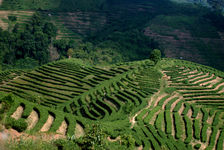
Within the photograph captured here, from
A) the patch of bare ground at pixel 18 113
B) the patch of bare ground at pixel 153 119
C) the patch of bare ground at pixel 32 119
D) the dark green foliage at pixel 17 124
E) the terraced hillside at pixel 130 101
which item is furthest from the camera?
the patch of bare ground at pixel 153 119

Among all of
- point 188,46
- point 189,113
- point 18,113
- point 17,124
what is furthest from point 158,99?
point 188,46

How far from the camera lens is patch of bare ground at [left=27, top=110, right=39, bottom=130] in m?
30.2

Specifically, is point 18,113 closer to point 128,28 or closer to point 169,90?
point 169,90

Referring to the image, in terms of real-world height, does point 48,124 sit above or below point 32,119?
below

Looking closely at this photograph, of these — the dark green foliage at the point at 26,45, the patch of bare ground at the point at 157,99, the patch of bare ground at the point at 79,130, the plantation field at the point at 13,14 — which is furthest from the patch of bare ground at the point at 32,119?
the plantation field at the point at 13,14

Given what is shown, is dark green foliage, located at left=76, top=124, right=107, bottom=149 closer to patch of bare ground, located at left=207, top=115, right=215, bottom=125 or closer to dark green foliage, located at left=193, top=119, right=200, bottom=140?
dark green foliage, located at left=193, top=119, right=200, bottom=140

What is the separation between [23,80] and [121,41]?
1891 inches

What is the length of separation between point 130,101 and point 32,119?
17445 millimetres

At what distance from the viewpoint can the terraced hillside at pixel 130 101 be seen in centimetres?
3272

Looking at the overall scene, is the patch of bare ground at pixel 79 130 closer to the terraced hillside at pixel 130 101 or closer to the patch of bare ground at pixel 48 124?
the terraced hillside at pixel 130 101

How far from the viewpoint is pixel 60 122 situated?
31656 mm

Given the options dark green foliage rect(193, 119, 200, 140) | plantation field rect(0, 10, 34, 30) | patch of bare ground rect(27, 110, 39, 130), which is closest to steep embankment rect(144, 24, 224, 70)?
plantation field rect(0, 10, 34, 30)

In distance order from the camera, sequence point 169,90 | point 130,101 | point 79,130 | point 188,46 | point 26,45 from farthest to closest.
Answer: point 188,46 < point 26,45 < point 169,90 < point 130,101 < point 79,130

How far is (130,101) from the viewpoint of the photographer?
44094mm
